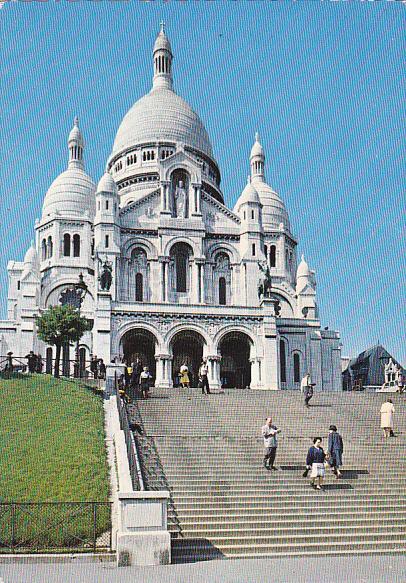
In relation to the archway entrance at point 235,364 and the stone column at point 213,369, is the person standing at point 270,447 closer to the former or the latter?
the stone column at point 213,369

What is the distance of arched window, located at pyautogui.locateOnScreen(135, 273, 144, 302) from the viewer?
57650 mm

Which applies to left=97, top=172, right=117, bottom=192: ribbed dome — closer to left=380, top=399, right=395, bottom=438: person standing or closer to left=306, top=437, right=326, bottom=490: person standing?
left=380, top=399, right=395, bottom=438: person standing

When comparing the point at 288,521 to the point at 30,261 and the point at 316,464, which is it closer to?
the point at 316,464

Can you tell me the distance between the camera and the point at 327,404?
35531mm

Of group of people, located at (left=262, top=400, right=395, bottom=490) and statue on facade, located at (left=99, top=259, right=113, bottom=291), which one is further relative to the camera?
statue on facade, located at (left=99, top=259, right=113, bottom=291)

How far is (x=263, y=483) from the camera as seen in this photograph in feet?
71.9

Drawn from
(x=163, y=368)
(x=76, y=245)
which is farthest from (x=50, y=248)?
(x=163, y=368)

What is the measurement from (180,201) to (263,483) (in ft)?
131

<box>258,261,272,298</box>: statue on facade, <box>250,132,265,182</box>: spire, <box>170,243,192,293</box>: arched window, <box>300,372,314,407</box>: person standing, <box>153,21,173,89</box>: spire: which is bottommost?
<box>300,372,314,407</box>: person standing

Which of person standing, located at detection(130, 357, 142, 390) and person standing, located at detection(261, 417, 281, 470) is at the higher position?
person standing, located at detection(130, 357, 142, 390)

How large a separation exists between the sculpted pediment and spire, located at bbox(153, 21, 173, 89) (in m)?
27.9

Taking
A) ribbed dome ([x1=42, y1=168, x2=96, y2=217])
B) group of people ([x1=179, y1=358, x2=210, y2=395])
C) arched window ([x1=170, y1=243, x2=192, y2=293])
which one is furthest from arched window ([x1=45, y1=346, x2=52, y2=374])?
ribbed dome ([x1=42, y1=168, x2=96, y2=217])

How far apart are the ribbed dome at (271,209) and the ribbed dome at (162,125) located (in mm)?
6062

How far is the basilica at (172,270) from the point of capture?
5212 centimetres
